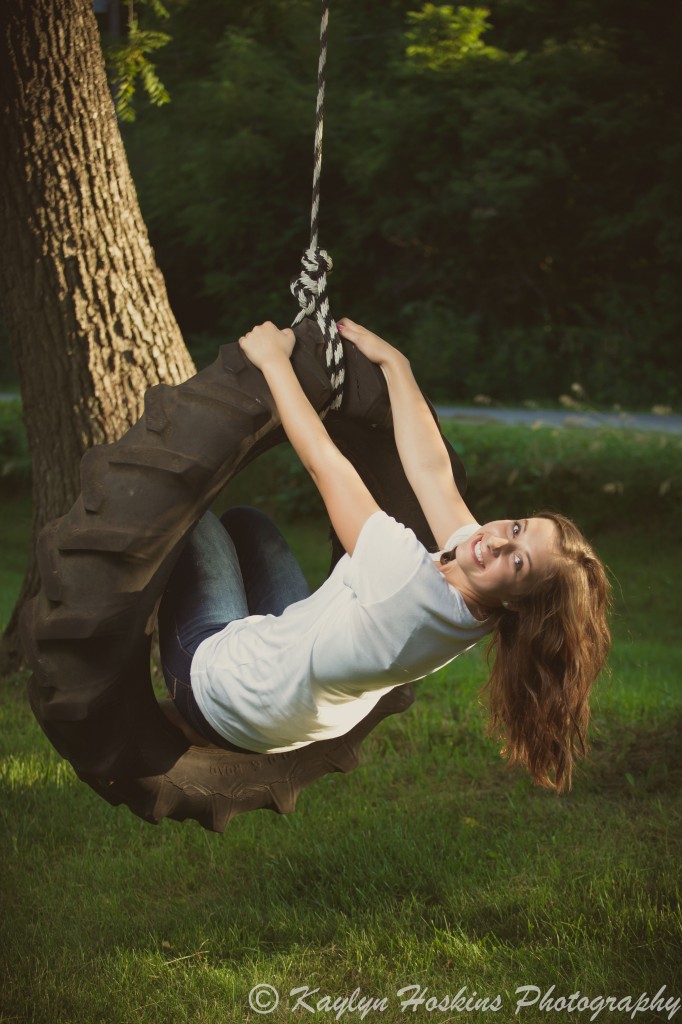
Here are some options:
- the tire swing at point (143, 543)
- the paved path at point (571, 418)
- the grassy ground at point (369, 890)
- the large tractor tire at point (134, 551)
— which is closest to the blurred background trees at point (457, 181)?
the paved path at point (571, 418)

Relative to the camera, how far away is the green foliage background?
15219 mm

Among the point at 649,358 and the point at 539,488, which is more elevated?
the point at 539,488

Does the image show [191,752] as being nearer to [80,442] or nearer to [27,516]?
[80,442]

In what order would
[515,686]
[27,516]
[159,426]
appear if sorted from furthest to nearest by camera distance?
[27,516] → [515,686] → [159,426]

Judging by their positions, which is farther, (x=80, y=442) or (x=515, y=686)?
(x=80, y=442)

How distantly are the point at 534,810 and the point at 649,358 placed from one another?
1233 cm

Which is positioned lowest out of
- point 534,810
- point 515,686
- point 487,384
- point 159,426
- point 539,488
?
point 487,384

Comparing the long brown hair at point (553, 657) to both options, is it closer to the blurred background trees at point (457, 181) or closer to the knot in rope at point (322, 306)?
the knot in rope at point (322, 306)

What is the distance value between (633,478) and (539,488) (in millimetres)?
621

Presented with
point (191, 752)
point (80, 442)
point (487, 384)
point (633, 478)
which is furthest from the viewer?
point (487, 384)

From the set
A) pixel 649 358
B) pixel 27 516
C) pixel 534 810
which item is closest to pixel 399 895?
pixel 534 810

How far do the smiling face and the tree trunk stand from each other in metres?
2.28

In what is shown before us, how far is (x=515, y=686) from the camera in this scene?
272cm

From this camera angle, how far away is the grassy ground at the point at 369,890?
289 cm
